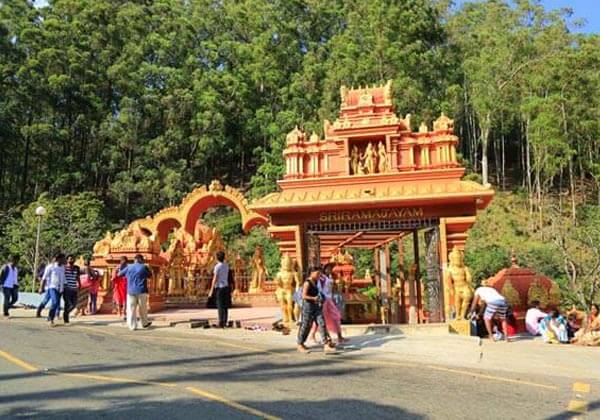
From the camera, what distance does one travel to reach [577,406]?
591cm

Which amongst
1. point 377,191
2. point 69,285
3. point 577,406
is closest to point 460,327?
point 377,191

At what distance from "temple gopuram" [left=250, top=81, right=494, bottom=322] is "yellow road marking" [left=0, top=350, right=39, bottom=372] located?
20.8ft

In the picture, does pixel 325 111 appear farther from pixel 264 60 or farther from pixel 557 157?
pixel 557 157

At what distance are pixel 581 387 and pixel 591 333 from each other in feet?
15.3

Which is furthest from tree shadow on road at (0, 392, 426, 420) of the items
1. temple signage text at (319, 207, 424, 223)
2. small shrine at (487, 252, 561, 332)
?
small shrine at (487, 252, 561, 332)

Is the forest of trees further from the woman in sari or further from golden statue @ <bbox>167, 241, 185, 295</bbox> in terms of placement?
the woman in sari

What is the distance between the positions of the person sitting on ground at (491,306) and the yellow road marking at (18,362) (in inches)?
313

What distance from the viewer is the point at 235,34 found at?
4953cm

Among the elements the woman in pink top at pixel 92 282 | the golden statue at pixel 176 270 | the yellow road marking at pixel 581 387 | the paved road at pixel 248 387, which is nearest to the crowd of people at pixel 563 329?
the paved road at pixel 248 387

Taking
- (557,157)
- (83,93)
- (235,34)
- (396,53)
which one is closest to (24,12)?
(83,93)

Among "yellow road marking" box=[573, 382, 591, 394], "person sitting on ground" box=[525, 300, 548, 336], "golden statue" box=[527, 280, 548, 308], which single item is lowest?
"yellow road marking" box=[573, 382, 591, 394]

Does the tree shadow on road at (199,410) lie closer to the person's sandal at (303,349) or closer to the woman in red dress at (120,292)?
the person's sandal at (303,349)

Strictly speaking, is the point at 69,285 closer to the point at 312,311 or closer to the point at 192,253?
the point at 312,311

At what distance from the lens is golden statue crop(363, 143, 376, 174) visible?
1474 cm
